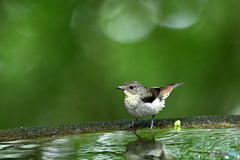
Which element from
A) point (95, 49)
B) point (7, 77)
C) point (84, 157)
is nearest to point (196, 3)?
point (95, 49)

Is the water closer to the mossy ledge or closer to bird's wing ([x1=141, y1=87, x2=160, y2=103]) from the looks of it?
the mossy ledge

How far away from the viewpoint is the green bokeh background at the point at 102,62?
24.1 ft

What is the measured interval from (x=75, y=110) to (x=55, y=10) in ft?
6.54

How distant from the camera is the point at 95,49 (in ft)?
25.7

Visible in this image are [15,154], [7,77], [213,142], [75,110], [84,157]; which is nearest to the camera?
[84,157]

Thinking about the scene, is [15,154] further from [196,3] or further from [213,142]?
[196,3]

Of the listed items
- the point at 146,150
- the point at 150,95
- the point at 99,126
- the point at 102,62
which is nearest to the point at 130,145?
the point at 146,150

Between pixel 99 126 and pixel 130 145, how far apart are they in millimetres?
827

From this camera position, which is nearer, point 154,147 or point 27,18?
point 154,147

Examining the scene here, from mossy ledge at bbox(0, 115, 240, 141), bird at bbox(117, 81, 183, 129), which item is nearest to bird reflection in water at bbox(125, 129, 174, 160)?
mossy ledge at bbox(0, 115, 240, 141)

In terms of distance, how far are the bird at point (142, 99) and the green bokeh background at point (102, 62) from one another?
2.79 m

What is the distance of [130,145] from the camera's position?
10.5ft

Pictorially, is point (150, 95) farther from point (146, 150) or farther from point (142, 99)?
point (146, 150)

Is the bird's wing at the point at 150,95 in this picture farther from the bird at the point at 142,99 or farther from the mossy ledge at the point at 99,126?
the mossy ledge at the point at 99,126
